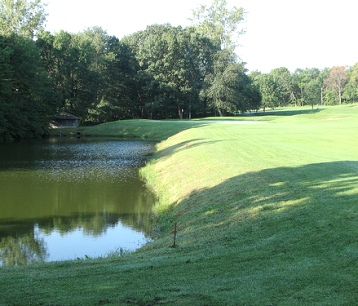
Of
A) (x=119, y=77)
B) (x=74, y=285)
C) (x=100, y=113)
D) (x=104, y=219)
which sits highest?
(x=119, y=77)

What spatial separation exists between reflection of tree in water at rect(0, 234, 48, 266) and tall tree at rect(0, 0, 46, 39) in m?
63.3

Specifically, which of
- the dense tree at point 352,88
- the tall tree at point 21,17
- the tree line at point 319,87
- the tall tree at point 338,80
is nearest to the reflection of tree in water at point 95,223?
the tall tree at point 21,17

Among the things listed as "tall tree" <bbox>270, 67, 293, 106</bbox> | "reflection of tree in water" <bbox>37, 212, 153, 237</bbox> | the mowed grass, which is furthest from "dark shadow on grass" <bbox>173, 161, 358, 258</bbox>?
"tall tree" <bbox>270, 67, 293, 106</bbox>

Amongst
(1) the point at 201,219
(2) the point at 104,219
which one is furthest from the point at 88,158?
(1) the point at 201,219

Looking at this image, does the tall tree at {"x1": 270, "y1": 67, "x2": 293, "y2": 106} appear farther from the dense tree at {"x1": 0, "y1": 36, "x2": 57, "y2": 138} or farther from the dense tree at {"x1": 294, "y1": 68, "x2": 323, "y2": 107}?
the dense tree at {"x1": 0, "y1": 36, "x2": 57, "y2": 138}

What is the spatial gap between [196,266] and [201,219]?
235 inches

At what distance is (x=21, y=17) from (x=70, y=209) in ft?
214

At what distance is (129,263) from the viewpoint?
905 centimetres

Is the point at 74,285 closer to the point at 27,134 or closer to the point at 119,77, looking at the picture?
the point at 27,134

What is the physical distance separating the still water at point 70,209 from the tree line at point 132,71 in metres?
35.3

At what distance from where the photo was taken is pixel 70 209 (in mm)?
19688

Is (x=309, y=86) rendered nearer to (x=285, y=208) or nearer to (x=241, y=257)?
(x=285, y=208)

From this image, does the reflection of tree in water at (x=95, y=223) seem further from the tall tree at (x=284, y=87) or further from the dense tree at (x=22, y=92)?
the tall tree at (x=284, y=87)

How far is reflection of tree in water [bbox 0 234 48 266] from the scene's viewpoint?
1308 cm
